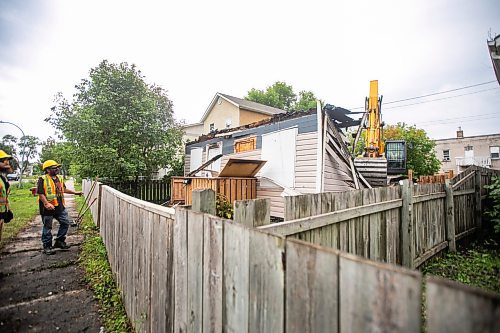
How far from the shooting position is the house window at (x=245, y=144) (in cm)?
996

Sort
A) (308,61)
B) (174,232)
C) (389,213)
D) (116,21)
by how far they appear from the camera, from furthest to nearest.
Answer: (308,61) < (116,21) < (389,213) < (174,232)

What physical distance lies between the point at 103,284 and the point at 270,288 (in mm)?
3870

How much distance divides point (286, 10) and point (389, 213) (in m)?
13.9

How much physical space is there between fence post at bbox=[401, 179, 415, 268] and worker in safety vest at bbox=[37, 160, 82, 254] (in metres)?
6.71

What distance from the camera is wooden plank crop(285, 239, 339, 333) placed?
0.83 m

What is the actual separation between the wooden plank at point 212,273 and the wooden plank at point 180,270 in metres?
0.24

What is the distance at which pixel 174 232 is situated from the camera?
178 centimetres

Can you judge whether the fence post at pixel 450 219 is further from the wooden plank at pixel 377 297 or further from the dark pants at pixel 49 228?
the dark pants at pixel 49 228

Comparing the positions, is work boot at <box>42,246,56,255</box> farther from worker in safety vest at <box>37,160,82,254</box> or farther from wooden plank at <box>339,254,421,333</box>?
wooden plank at <box>339,254,421,333</box>

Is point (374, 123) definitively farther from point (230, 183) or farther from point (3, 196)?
point (3, 196)

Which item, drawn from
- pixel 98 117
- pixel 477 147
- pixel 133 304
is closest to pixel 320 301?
pixel 133 304

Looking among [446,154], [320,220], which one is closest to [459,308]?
Result: [320,220]

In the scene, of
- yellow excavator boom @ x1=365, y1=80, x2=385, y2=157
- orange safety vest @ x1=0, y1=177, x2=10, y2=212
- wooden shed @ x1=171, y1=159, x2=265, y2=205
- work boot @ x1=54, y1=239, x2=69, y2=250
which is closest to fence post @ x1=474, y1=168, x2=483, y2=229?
yellow excavator boom @ x1=365, y1=80, x2=385, y2=157

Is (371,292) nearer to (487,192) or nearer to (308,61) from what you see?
(487,192)
